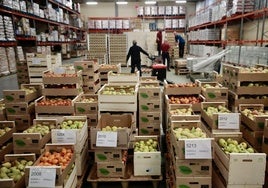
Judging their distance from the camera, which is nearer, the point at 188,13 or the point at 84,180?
the point at 84,180

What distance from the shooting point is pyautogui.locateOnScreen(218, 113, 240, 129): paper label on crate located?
11.4ft

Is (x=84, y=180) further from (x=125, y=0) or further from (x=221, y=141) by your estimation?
(x=125, y=0)

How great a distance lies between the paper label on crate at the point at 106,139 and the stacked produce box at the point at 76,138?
0.31m

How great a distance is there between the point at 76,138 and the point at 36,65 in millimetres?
4738

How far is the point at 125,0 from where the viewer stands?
22.7 meters

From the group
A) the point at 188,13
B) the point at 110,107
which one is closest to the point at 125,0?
the point at 188,13

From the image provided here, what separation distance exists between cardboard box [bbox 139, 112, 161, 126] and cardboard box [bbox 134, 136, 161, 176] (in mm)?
1312

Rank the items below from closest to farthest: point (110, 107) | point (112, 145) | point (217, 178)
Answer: point (217, 178) → point (112, 145) → point (110, 107)

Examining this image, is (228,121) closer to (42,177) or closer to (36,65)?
(42,177)

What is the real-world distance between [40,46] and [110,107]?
28.8 feet

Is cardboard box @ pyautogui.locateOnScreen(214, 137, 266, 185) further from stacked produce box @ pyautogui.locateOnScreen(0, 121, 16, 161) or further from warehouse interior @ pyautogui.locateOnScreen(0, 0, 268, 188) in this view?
stacked produce box @ pyautogui.locateOnScreen(0, 121, 16, 161)

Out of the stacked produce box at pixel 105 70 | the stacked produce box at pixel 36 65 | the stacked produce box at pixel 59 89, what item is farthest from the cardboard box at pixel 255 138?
the stacked produce box at pixel 36 65

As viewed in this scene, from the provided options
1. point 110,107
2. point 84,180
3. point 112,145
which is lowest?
point 84,180

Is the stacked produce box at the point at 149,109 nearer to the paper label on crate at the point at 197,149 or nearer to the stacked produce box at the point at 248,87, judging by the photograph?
the stacked produce box at the point at 248,87
